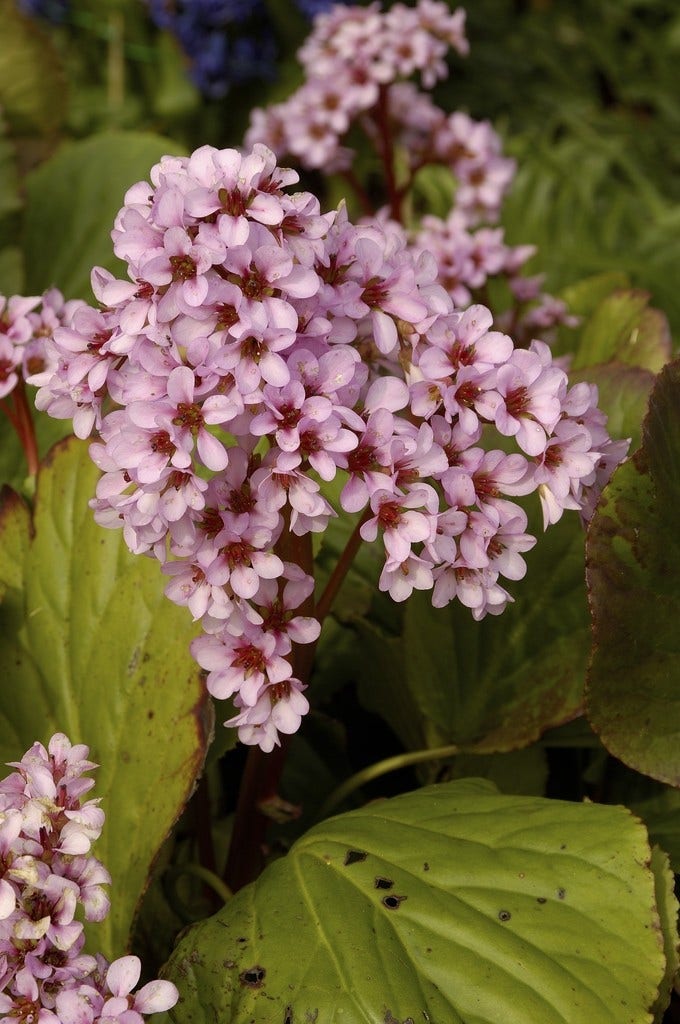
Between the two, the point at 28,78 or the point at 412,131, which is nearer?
the point at 412,131

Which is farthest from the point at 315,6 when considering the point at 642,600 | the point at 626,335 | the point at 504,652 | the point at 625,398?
the point at 642,600

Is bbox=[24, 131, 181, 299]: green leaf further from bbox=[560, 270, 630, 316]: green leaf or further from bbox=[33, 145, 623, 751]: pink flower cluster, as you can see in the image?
bbox=[33, 145, 623, 751]: pink flower cluster

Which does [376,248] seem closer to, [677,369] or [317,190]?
[677,369]

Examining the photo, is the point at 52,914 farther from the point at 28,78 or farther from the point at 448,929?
the point at 28,78

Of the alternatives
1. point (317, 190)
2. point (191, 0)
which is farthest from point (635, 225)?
point (191, 0)

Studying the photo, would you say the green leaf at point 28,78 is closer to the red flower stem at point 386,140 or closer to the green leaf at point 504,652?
the red flower stem at point 386,140

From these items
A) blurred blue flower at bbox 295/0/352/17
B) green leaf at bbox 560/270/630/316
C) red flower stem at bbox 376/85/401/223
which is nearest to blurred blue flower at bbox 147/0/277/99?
blurred blue flower at bbox 295/0/352/17

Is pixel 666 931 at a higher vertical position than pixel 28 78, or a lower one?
lower
